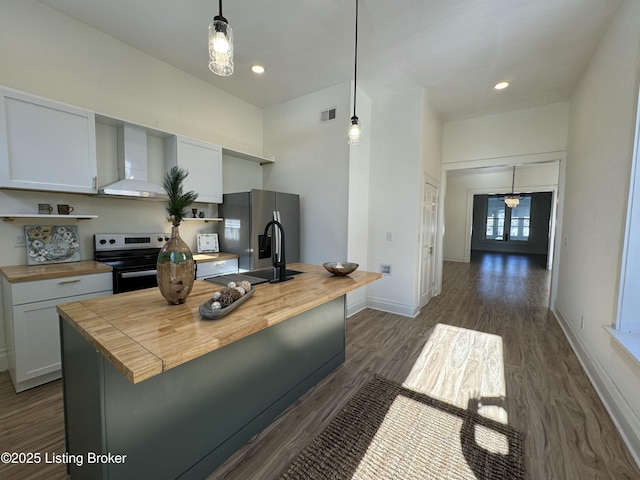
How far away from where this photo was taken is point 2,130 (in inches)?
79.7

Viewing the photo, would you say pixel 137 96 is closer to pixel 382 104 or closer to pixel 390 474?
pixel 382 104

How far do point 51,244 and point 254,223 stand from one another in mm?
1922

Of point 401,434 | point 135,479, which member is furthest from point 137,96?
point 401,434

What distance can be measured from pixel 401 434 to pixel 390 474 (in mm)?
310

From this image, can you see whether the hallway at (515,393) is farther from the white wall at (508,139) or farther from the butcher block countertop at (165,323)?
the white wall at (508,139)

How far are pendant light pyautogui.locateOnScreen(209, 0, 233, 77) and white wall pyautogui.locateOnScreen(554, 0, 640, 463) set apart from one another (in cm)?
277

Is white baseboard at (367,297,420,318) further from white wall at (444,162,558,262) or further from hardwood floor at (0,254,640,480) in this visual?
white wall at (444,162,558,262)

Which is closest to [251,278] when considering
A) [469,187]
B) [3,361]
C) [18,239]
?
[18,239]

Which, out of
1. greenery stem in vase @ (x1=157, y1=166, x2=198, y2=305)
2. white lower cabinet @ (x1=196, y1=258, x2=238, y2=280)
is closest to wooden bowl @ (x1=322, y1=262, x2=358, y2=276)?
greenery stem in vase @ (x1=157, y1=166, x2=198, y2=305)

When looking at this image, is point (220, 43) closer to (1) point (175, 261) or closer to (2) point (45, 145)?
(1) point (175, 261)

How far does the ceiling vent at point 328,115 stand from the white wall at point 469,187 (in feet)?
18.5

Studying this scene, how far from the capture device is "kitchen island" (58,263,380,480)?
0.97m

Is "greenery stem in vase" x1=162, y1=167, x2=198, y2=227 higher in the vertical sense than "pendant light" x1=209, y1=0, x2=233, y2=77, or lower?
lower

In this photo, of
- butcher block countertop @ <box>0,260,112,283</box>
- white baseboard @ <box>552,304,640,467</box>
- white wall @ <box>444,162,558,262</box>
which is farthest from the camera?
white wall @ <box>444,162,558,262</box>
